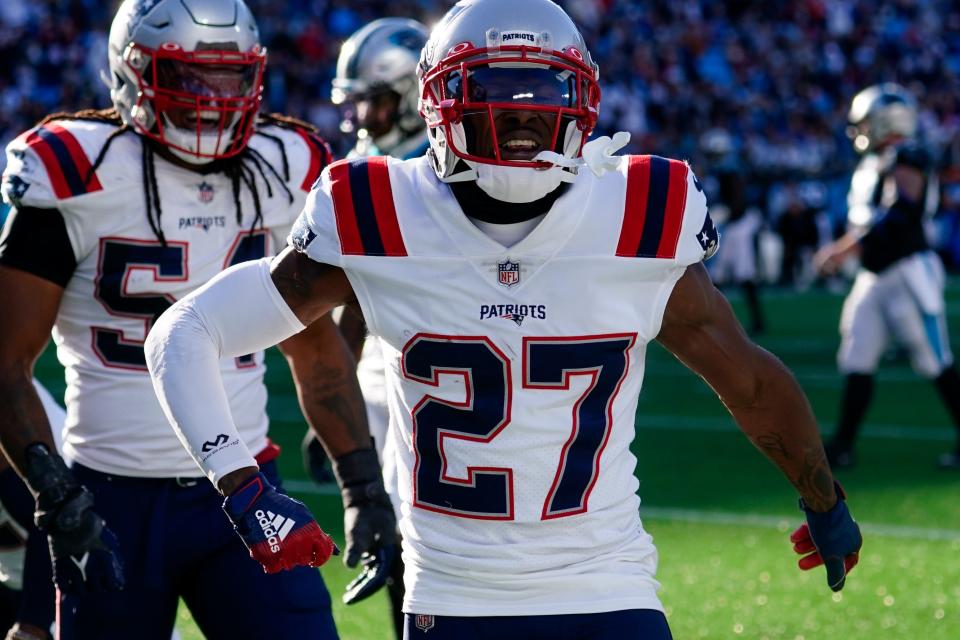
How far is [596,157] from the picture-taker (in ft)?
7.91

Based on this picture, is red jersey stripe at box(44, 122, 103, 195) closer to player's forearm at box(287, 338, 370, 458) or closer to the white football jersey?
the white football jersey

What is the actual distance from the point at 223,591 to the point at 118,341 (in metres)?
0.57

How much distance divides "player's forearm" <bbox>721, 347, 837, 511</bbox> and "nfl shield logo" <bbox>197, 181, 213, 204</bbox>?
1274 millimetres

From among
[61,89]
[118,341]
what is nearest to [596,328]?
[118,341]

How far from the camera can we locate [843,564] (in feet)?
9.04

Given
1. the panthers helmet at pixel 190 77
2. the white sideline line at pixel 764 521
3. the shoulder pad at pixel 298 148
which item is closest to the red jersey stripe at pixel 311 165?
the shoulder pad at pixel 298 148

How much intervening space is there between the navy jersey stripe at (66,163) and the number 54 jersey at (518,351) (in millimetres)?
822

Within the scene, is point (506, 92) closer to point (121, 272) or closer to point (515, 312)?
point (515, 312)

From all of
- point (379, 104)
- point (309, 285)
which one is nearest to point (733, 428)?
point (379, 104)

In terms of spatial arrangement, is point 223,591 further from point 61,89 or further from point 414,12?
point 414,12

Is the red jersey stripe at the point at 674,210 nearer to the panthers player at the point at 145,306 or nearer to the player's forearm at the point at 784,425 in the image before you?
the player's forearm at the point at 784,425

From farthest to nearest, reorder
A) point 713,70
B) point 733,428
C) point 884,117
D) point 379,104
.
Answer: point 713,70
point 733,428
point 884,117
point 379,104

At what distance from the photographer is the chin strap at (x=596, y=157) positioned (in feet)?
7.87

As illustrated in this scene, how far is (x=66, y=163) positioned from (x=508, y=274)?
1183 millimetres
